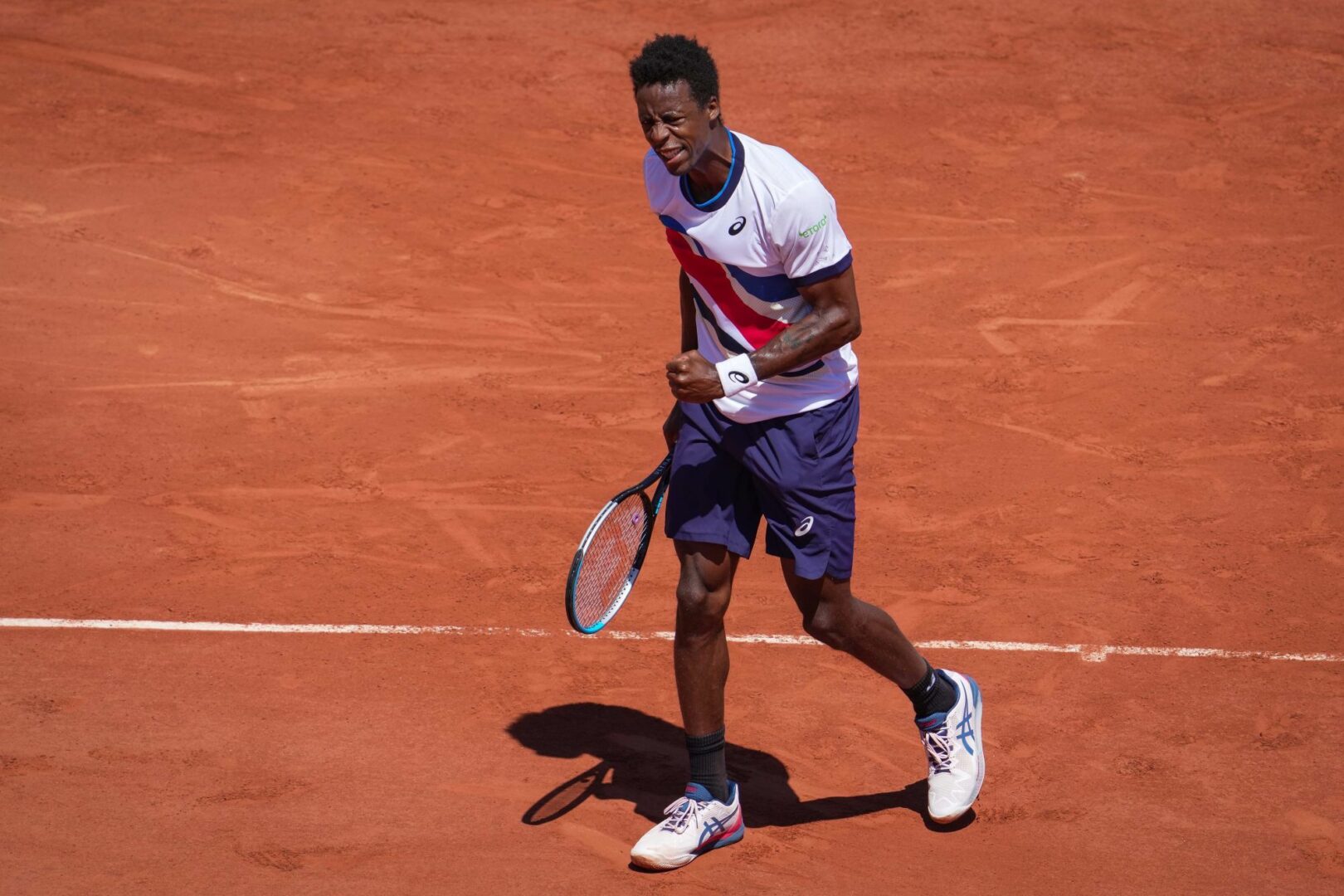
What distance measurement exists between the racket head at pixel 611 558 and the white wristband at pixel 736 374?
643 mm

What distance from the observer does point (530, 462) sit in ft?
27.2

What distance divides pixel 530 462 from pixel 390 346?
1.68 m

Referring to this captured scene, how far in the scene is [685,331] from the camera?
5.55 metres

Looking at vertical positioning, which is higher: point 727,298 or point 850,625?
point 727,298

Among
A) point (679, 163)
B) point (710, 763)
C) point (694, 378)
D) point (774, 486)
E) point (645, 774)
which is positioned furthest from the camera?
point (645, 774)

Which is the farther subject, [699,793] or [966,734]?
[966,734]

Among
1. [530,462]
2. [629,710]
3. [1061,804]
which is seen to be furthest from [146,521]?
[1061,804]

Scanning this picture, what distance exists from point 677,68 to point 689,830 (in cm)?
256

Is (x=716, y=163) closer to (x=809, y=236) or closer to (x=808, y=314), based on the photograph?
(x=809, y=236)

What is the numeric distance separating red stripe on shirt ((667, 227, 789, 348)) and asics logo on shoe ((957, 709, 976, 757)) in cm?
161

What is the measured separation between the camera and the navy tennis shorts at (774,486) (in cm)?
511

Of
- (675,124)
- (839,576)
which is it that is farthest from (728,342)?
(839,576)

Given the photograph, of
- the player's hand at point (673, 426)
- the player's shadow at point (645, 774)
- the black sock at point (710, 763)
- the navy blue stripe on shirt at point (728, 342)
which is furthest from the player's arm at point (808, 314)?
the player's shadow at point (645, 774)

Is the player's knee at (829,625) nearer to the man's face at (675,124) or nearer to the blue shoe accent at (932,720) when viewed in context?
the blue shoe accent at (932,720)
